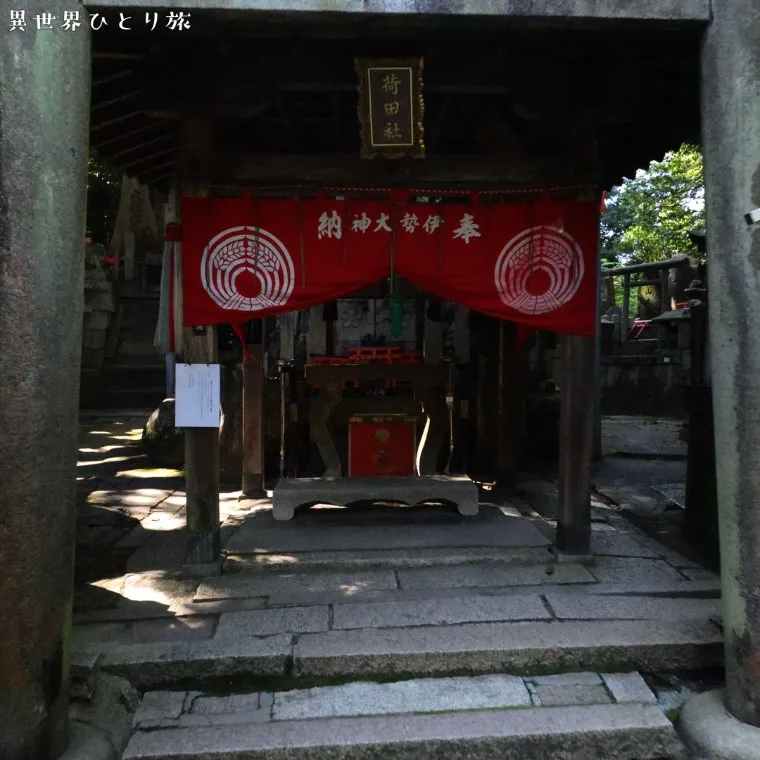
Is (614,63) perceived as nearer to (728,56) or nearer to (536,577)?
(728,56)

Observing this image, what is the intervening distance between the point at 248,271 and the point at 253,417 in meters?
3.35

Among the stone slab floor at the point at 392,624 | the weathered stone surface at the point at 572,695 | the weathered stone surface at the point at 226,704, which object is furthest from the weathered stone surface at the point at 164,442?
the weathered stone surface at the point at 572,695

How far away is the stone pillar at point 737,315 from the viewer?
3.32m

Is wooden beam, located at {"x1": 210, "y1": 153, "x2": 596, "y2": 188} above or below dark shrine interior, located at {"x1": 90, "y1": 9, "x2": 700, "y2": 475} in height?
below

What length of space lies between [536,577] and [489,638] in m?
1.27

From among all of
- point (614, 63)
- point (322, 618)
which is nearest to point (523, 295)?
point (614, 63)

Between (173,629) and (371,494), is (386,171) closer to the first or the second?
(371,494)

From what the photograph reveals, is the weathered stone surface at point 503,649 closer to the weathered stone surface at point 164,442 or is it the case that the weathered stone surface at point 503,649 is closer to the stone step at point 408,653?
the stone step at point 408,653

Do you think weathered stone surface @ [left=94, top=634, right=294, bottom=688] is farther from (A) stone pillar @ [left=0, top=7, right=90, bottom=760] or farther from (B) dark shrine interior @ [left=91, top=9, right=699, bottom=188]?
(B) dark shrine interior @ [left=91, top=9, right=699, bottom=188]

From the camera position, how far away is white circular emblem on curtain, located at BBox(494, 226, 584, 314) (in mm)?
5332

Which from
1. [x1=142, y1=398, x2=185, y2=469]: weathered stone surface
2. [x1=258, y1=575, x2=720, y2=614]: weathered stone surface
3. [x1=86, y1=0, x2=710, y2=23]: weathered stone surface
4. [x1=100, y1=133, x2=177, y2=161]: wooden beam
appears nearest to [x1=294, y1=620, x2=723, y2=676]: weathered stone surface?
[x1=258, y1=575, x2=720, y2=614]: weathered stone surface

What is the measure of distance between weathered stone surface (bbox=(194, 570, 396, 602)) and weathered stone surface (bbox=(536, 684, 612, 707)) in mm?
1599

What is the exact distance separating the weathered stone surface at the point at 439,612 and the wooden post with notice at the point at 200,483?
1.42 m

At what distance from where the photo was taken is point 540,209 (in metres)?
5.38
